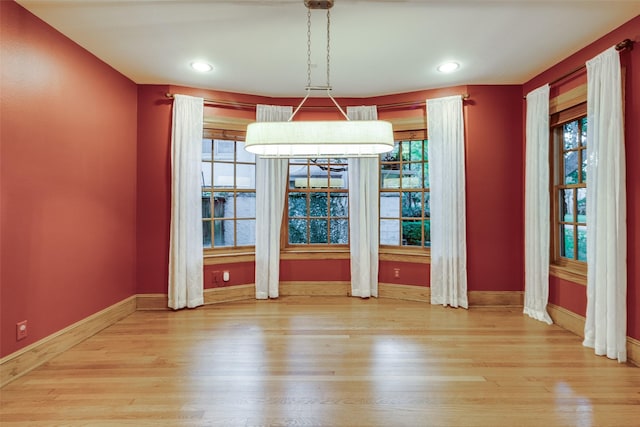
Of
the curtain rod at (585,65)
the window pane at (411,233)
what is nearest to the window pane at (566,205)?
the curtain rod at (585,65)

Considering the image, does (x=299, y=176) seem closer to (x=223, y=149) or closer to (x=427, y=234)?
(x=223, y=149)

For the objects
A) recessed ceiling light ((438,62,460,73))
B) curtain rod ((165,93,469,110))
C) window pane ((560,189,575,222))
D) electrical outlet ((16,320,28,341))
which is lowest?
electrical outlet ((16,320,28,341))

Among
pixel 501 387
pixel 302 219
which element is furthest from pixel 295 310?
pixel 501 387

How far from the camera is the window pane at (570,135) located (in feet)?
11.5

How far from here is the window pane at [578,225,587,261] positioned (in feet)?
11.3

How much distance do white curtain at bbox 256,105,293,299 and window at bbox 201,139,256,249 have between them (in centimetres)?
22

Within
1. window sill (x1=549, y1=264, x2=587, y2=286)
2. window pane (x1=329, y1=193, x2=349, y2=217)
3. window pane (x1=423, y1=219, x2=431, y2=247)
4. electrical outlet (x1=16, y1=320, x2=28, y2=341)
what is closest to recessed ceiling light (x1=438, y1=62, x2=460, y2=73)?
window pane (x1=423, y1=219, x2=431, y2=247)

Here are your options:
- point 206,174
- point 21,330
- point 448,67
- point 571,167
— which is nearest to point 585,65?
point 571,167

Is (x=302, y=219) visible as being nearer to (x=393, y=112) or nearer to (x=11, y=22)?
(x=393, y=112)

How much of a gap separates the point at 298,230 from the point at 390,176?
4.74ft

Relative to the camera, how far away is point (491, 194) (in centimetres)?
420

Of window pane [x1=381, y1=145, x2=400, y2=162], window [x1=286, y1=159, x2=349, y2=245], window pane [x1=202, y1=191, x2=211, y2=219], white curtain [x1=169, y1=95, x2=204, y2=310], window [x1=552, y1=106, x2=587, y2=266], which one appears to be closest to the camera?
window [x1=552, y1=106, x2=587, y2=266]

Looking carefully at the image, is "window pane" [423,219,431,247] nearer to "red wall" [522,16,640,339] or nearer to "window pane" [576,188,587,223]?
"window pane" [576,188,587,223]

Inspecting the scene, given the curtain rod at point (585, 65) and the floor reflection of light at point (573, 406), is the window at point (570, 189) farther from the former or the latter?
the floor reflection of light at point (573, 406)
